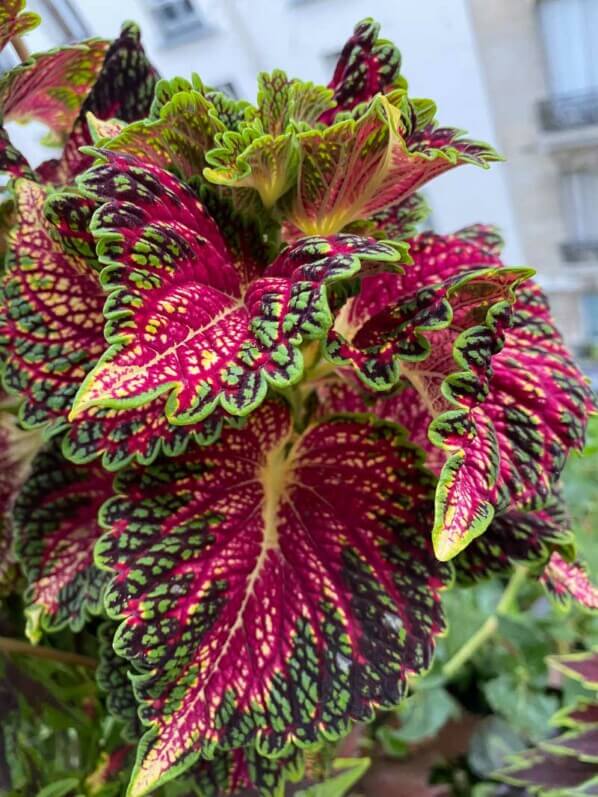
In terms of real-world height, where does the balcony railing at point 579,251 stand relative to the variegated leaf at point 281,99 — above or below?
below

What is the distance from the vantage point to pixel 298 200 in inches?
15.5

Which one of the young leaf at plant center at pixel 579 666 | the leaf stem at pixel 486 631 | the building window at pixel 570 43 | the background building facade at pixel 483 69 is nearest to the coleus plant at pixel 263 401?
the young leaf at plant center at pixel 579 666

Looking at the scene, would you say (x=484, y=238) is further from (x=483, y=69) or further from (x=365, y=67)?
(x=483, y=69)

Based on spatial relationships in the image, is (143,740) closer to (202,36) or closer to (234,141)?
(234,141)

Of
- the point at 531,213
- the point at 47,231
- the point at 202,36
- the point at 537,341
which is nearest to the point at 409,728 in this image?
the point at 537,341

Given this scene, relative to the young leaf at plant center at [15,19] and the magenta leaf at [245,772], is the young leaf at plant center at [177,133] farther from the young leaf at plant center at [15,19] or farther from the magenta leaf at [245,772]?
the magenta leaf at [245,772]

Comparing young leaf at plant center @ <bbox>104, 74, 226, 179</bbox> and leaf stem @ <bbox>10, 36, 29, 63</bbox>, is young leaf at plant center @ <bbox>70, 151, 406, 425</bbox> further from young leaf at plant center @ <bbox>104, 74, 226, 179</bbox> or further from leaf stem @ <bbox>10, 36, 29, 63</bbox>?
leaf stem @ <bbox>10, 36, 29, 63</bbox>

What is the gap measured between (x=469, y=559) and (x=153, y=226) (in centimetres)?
27

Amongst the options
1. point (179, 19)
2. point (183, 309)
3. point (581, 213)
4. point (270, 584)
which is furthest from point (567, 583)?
point (581, 213)

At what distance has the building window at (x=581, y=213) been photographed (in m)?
2.15

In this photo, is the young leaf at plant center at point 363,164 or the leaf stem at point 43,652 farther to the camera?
the leaf stem at point 43,652

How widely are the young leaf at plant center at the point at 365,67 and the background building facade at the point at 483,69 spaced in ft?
3.26

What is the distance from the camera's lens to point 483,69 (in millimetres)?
1875

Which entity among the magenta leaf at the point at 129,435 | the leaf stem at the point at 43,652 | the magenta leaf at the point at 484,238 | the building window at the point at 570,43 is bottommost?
the building window at the point at 570,43
